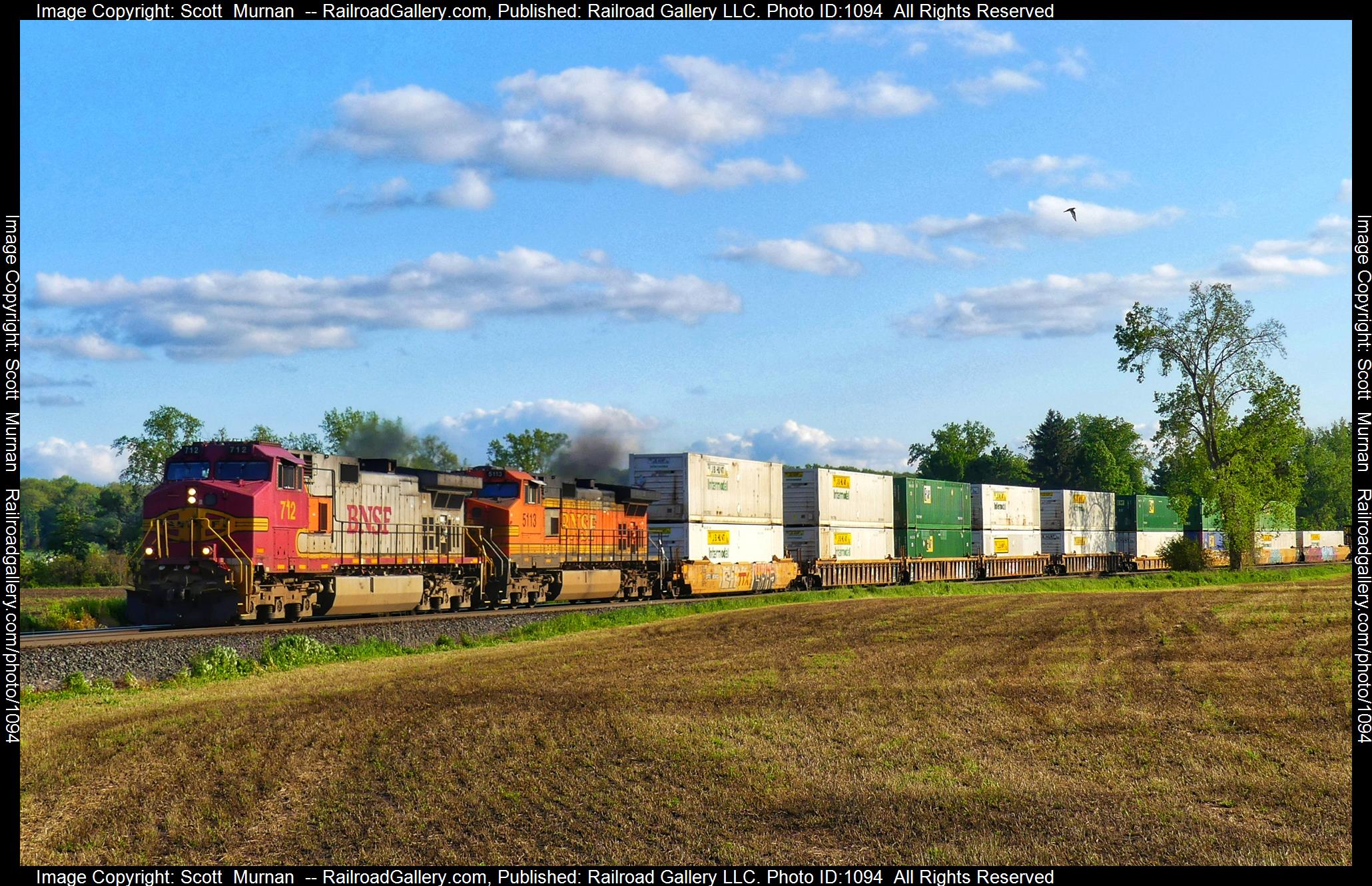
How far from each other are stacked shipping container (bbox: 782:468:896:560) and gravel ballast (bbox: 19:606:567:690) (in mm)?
23259

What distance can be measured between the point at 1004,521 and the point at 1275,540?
31.6m

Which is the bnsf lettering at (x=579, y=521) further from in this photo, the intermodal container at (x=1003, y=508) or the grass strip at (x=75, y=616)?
the intermodal container at (x=1003, y=508)

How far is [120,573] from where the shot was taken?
183 ft

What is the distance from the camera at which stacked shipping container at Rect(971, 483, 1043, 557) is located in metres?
57.1

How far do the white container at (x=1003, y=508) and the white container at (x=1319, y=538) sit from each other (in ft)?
109

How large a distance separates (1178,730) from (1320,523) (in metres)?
111

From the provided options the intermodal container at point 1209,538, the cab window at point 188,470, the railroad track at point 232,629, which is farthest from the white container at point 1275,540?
the cab window at point 188,470

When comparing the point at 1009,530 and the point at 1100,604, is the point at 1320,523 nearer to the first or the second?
the point at 1009,530

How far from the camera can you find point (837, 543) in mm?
46688

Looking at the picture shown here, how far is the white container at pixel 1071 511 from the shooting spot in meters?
62.6

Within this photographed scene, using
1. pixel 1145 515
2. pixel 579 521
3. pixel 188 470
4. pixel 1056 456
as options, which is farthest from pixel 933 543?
pixel 1056 456

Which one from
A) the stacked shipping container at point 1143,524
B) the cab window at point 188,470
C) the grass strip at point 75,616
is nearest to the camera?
the cab window at point 188,470
